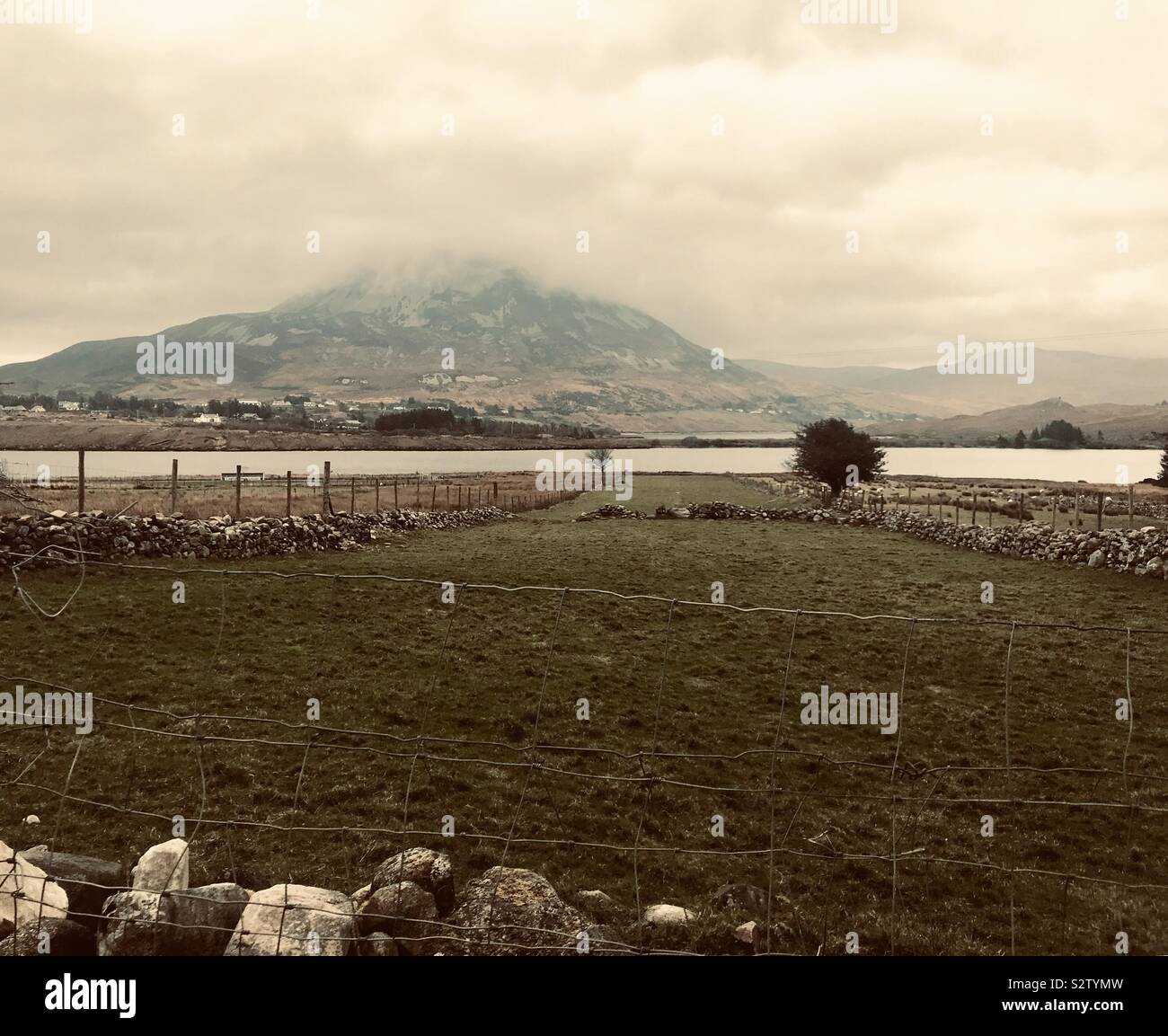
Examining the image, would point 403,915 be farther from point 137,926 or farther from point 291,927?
point 137,926

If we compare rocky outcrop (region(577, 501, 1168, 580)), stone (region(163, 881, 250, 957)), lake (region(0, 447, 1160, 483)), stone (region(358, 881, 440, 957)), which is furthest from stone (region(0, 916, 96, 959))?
lake (region(0, 447, 1160, 483))

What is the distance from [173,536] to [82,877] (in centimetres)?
1909

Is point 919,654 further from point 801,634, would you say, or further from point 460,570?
point 460,570

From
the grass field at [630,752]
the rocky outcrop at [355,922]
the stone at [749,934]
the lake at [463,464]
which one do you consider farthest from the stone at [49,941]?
the lake at [463,464]

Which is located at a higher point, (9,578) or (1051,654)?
(9,578)

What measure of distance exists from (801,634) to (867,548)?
19048 mm

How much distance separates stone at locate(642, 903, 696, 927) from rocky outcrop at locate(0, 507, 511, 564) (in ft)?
50.0

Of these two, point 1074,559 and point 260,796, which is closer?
point 260,796

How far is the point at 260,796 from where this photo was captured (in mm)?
7809

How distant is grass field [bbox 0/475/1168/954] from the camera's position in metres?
6.37

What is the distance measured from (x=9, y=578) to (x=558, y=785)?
15714 millimetres
